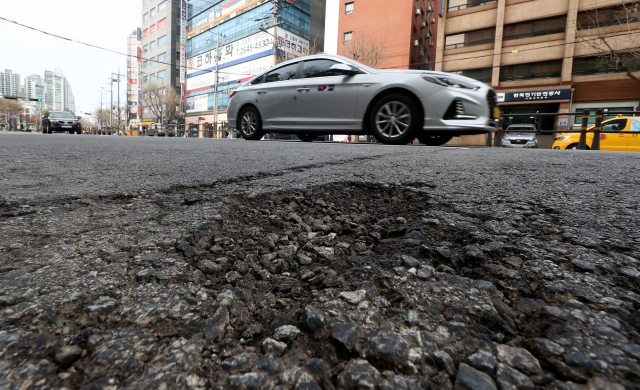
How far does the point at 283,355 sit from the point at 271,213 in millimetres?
803

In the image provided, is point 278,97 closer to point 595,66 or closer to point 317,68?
point 317,68

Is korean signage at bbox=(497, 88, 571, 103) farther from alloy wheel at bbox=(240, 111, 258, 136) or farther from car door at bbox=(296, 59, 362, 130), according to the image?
alloy wheel at bbox=(240, 111, 258, 136)

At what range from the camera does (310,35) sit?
132 ft

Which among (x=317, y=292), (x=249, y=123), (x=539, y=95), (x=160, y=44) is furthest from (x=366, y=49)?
(x=160, y=44)

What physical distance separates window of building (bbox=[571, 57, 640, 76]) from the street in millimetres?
26586

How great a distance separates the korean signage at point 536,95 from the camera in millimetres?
21984

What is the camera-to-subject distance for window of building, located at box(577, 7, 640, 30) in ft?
67.2

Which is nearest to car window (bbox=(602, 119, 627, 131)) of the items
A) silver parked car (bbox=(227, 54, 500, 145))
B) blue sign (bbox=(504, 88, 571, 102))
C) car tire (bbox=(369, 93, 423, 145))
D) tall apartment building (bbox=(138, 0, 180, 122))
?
silver parked car (bbox=(227, 54, 500, 145))

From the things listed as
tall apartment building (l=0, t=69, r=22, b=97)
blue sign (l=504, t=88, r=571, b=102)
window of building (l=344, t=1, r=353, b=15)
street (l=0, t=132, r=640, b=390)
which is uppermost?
tall apartment building (l=0, t=69, r=22, b=97)

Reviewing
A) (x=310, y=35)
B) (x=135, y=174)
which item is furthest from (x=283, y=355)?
(x=310, y=35)

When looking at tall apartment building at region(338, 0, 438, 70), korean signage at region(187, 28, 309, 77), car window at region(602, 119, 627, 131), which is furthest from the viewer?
korean signage at region(187, 28, 309, 77)

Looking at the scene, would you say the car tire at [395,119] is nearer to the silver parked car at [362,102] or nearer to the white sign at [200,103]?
the silver parked car at [362,102]

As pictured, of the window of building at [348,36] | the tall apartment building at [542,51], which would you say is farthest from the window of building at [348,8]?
the tall apartment building at [542,51]

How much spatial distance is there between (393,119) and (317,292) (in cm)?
491
